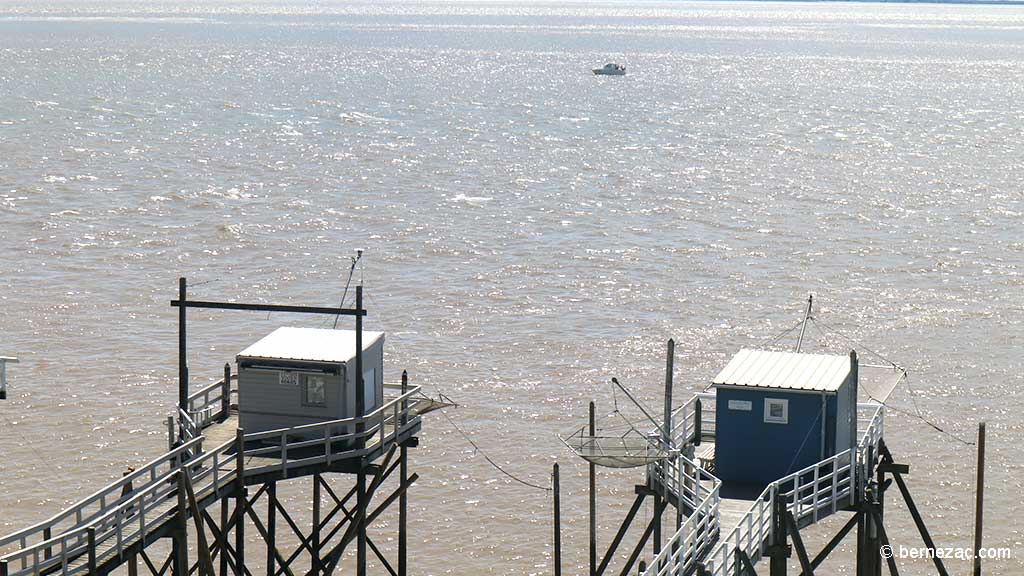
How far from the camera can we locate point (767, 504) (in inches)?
983

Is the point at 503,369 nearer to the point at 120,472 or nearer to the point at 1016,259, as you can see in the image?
the point at 120,472

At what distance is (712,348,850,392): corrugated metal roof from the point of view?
2622cm

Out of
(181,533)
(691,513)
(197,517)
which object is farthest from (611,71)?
(197,517)

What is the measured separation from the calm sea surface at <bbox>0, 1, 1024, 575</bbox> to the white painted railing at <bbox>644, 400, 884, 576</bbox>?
6.14 metres

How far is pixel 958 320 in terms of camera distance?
168ft

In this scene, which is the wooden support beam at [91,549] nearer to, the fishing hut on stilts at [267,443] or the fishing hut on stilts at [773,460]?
the fishing hut on stilts at [267,443]

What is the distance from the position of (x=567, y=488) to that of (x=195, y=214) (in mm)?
36389

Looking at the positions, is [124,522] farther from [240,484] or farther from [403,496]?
[403,496]

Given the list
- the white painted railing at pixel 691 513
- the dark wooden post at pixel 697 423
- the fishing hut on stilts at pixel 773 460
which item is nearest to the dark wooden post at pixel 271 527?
the fishing hut on stilts at pixel 773 460

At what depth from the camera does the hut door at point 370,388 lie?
27.2m

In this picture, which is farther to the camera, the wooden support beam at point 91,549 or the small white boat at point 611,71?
the small white boat at point 611,71

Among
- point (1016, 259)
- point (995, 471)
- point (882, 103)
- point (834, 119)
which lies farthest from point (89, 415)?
point (882, 103)

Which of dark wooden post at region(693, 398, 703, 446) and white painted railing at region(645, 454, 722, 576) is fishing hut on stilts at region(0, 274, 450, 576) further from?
white painted railing at region(645, 454, 722, 576)

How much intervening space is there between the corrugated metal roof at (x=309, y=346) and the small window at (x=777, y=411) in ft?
20.6
